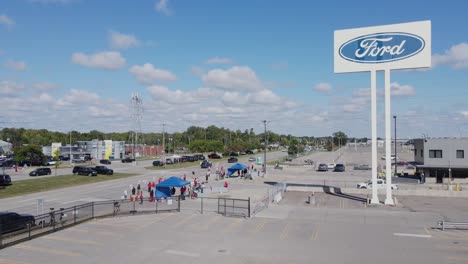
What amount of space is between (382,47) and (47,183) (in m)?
40.0

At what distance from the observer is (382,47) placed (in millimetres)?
33812

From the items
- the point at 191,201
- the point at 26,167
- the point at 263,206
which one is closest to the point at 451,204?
the point at 263,206

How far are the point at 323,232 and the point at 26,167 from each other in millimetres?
65203

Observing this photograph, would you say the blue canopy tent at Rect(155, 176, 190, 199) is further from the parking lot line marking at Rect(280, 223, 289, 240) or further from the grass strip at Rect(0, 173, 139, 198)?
the grass strip at Rect(0, 173, 139, 198)

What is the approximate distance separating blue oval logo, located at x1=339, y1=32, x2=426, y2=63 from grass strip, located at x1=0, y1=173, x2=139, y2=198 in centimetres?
3426

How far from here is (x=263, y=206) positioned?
2938 centimetres

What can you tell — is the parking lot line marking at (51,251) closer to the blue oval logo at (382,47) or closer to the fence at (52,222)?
the fence at (52,222)

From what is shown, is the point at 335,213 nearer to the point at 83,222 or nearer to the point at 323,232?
the point at 323,232

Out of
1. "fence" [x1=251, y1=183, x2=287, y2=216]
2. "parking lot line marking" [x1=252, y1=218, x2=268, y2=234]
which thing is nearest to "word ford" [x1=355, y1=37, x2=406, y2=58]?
"fence" [x1=251, y1=183, x2=287, y2=216]

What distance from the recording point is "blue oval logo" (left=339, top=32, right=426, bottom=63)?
32844mm

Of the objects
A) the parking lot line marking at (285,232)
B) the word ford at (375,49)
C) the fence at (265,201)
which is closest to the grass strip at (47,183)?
the fence at (265,201)

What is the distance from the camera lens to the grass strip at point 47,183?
130 feet

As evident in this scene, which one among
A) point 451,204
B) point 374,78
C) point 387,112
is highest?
point 374,78

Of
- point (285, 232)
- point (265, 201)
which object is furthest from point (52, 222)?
point (265, 201)
